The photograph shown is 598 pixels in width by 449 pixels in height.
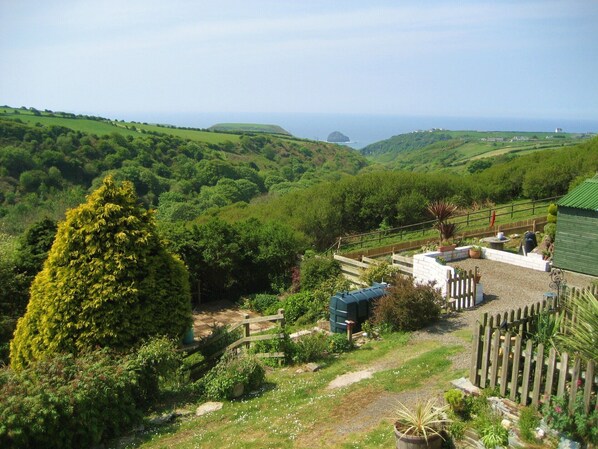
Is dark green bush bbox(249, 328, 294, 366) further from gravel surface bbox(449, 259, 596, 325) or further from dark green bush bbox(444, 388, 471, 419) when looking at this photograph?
dark green bush bbox(444, 388, 471, 419)

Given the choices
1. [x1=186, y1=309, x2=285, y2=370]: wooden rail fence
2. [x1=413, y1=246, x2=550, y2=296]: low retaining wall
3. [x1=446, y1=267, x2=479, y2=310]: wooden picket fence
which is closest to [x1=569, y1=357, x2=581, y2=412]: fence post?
[x1=186, y1=309, x2=285, y2=370]: wooden rail fence

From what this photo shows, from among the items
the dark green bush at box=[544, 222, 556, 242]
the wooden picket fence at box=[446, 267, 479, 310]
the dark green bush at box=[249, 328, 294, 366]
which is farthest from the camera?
the dark green bush at box=[544, 222, 556, 242]

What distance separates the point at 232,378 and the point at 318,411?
7.23ft

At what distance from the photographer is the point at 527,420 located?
6352mm

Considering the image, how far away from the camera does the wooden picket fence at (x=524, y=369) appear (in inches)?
242

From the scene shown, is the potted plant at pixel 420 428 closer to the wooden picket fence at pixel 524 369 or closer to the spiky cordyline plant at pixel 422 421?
the spiky cordyline plant at pixel 422 421

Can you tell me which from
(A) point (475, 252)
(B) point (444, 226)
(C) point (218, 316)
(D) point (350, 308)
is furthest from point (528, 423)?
(C) point (218, 316)

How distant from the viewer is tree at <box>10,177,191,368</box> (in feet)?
35.8

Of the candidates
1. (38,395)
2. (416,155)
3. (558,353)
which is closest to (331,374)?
(558,353)

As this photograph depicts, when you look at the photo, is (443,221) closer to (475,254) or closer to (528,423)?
(475,254)

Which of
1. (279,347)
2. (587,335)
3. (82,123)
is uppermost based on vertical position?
(82,123)

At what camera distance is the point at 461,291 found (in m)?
13.9

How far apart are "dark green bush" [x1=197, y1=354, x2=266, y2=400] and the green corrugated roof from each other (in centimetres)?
1278

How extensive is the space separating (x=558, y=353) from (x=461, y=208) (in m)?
27.9
